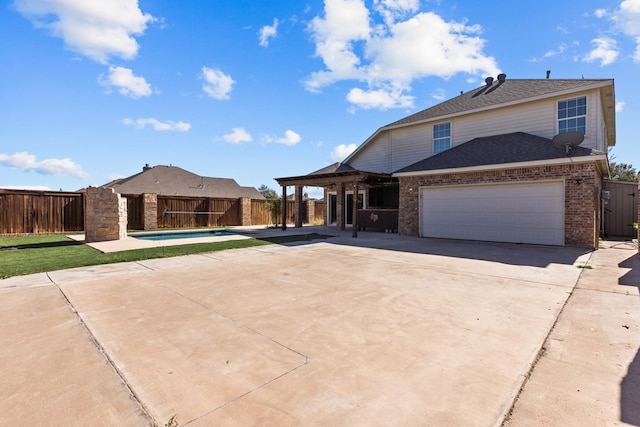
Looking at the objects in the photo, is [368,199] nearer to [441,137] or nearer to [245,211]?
[441,137]

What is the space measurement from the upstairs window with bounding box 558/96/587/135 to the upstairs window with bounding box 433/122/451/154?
4.45 m

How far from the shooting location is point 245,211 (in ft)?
71.4

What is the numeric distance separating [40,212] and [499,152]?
2061 centimetres

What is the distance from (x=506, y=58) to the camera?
1412 centimetres

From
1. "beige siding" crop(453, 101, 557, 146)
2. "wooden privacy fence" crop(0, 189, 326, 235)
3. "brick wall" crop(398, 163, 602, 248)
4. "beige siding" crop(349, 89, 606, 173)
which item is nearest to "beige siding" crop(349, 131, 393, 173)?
"beige siding" crop(349, 89, 606, 173)

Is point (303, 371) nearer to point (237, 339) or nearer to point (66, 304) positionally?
point (237, 339)

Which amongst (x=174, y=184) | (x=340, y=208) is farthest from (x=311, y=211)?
(x=174, y=184)

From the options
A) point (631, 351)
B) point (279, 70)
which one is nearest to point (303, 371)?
point (631, 351)

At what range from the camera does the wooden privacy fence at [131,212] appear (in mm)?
13406

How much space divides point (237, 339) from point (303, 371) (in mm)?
986

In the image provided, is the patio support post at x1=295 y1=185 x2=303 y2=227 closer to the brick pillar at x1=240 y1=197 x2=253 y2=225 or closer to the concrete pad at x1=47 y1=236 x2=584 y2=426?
the brick pillar at x1=240 y1=197 x2=253 y2=225

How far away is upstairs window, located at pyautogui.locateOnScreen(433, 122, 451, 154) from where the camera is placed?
1516cm

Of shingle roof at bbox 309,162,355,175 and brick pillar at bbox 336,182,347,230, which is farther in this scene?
shingle roof at bbox 309,162,355,175

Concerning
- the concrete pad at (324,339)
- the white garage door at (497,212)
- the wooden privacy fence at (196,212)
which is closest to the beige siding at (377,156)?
the white garage door at (497,212)
